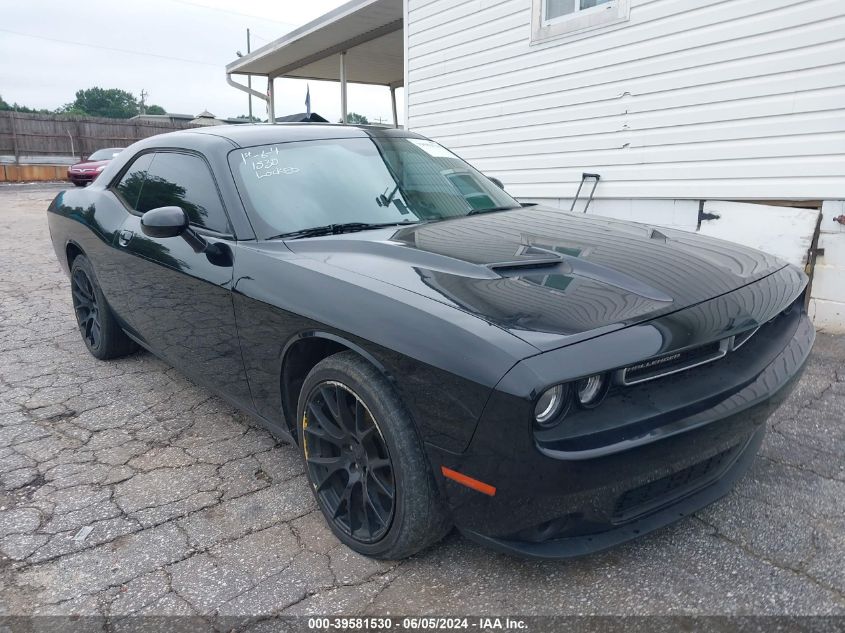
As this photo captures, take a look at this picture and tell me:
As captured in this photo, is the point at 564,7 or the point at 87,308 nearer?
the point at 87,308

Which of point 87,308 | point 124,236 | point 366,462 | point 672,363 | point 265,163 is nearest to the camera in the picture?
point 672,363

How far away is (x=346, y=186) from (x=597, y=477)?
5.96 ft

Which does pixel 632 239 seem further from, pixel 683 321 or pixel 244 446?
pixel 244 446

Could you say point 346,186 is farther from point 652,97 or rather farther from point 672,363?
point 652,97

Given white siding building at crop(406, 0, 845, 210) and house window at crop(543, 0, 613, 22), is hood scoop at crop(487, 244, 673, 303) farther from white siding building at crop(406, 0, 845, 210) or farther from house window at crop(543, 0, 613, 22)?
house window at crop(543, 0, 613, 22)

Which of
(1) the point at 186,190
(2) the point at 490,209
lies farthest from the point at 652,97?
(1) the point at 186,190

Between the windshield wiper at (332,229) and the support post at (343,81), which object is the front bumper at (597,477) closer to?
the windshield wiper at (332,229)

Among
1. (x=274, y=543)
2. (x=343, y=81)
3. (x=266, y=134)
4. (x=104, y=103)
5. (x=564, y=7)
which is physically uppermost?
(x=104, y=103)

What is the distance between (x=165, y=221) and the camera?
2.69 metres

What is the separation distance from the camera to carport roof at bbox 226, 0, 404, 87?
9875 millimetres

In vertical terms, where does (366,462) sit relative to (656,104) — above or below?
below

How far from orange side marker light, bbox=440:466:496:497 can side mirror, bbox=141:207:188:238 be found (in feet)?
5.42

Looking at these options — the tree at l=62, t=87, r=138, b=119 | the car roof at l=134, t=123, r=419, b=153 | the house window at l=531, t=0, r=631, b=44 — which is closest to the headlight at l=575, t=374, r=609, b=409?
the car roof at l=134, t=123, r=419, b=153

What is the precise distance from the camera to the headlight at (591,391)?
1.75 metres
